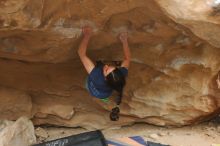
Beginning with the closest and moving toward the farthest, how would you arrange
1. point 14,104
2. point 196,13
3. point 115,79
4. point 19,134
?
point 196,13 → point 115,79 → point 19,134 → point 14,104

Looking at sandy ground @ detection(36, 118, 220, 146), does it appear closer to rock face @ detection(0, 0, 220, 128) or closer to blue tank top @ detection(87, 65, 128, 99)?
rock face @ detection(0, 0, 220, 128)

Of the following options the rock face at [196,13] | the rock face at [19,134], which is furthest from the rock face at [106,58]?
the rock face at [19,134]

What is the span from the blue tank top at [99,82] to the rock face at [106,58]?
0.63ft

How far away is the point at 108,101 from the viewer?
10.5 ft

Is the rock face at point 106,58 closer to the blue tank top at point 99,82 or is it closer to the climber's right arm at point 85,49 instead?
the climber's right arm at point 85,49

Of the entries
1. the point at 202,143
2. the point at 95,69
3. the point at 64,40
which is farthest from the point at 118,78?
the point at 202,143

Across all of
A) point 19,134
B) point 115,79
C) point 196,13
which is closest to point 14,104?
point 19,134

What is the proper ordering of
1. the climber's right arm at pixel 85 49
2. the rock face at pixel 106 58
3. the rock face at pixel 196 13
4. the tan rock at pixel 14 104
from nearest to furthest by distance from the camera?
the rock face at pixel 196 13
the rock face at pixel 106 58
the climber's right arm at pixel 85 49
the tan rock at pixel 14 104

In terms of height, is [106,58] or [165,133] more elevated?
[106,58]

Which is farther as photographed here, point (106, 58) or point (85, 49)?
point (106, 58)

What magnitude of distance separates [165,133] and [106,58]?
0.83m

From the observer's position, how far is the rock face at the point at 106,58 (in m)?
2.37

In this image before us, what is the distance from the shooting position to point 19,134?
2.93 m

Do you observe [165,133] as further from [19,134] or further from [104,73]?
[19,134]
